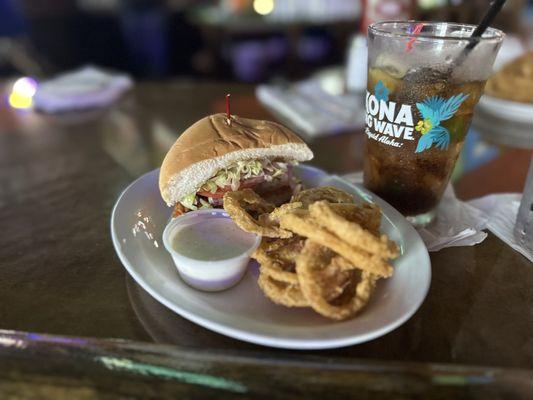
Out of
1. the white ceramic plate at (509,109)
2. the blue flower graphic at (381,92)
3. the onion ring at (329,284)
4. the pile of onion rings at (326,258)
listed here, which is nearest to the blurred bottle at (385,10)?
the white ceramic plate at (509,109)

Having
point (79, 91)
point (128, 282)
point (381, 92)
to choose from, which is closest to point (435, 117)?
point (381, 92)

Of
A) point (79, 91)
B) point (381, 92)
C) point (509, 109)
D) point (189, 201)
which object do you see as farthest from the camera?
point (79, 91)

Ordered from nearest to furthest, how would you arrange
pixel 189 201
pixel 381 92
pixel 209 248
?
pixel 209 248 → pixel 381 92 → pixel 189 201

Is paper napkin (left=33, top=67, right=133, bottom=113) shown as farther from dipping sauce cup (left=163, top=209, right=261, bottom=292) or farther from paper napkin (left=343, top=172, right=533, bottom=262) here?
paper napkin (left=343, top=172, right=533, bottom=262)

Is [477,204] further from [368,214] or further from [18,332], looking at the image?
[18,332]

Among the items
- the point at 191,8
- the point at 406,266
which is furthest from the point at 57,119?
the point at 191,8

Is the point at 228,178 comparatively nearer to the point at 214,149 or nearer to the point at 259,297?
the point at 214,149
